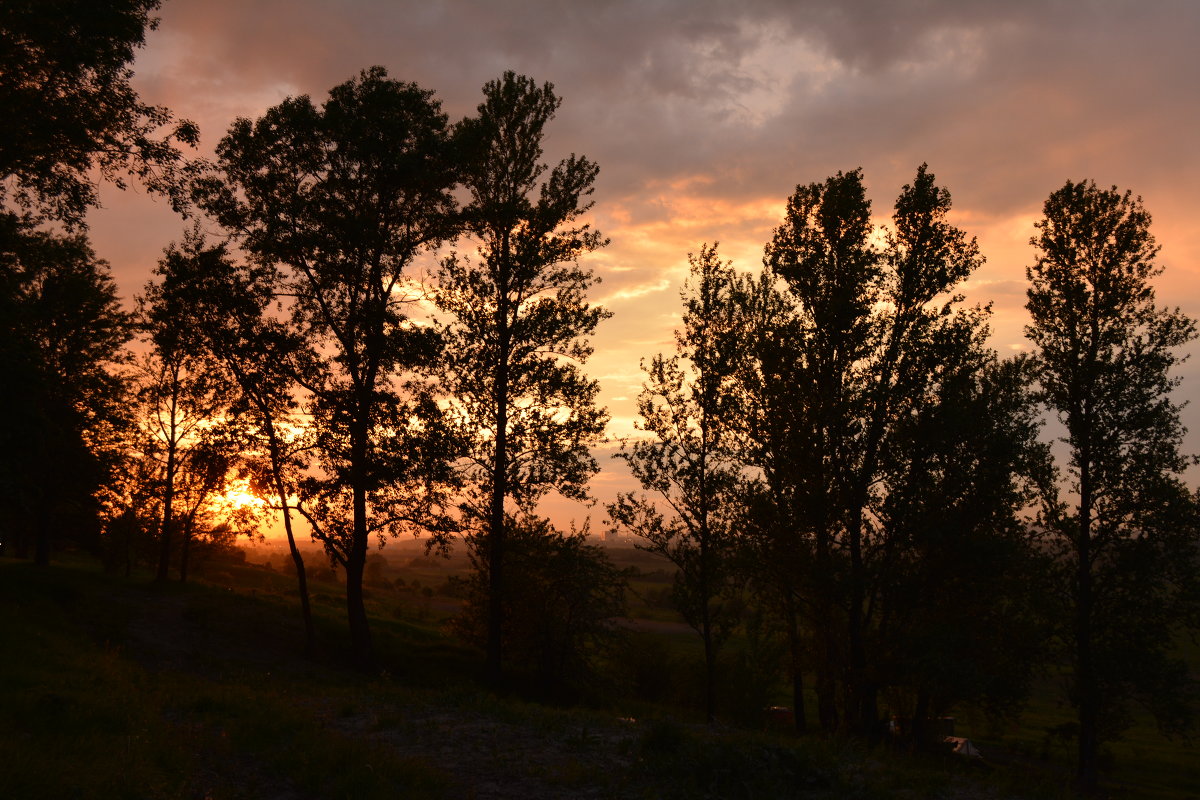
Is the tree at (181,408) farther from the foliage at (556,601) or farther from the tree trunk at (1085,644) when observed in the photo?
the tree trunk at (1085,644)

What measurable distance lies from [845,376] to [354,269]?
19.2 meters

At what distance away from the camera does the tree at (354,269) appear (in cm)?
2781

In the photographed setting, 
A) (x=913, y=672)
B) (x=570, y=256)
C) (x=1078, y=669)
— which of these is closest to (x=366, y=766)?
(x=913, y=672)

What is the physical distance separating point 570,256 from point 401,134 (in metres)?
8.19

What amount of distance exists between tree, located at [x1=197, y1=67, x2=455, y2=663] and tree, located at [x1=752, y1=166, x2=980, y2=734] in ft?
44.3

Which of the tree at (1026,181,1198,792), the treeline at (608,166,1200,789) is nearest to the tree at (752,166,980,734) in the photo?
the treeline at (608,166,1200,789)

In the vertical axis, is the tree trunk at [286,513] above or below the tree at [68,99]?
below

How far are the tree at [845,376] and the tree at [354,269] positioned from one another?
13.5 metres

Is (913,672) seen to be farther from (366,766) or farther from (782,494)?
(366,766)

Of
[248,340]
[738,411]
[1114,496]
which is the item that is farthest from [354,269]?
[1114,496]

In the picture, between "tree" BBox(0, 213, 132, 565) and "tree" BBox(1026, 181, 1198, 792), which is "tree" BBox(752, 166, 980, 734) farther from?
"tree" BBox(0, 213, 132, 565)

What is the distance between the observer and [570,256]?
30.0 metres

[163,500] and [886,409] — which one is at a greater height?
[886,409]

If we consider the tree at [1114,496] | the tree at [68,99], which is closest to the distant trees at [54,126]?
the tree at [68,99]
